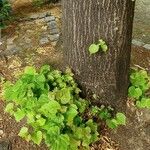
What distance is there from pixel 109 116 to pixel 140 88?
1.85 ft

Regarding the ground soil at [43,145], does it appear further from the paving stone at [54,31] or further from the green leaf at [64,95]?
the green leaf at [64,95]

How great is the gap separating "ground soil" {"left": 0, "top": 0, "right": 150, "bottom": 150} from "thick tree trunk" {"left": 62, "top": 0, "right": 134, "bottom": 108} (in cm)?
31

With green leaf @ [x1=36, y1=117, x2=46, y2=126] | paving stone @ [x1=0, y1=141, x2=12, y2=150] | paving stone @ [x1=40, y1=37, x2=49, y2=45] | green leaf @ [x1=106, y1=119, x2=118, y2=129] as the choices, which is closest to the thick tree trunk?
green leaf @ [x1=106, y1=119, x2=118, y2=129]

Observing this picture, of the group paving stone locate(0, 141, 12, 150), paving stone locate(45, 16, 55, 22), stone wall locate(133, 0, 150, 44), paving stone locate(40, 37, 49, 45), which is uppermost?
paving stone locate(45, 16, 55, 22)

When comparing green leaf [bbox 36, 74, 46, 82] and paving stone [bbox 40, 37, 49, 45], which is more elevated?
green leaf [bbox 36, 74, 46, 82]

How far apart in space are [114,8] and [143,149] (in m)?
1.59

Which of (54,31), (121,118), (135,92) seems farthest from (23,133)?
(54,31)

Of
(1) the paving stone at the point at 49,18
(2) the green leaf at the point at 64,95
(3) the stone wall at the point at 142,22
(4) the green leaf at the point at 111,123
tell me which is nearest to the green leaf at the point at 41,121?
(2) the green leaf at the point at 64,95

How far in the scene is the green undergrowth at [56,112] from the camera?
11.7ft

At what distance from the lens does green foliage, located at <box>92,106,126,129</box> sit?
3.96 m

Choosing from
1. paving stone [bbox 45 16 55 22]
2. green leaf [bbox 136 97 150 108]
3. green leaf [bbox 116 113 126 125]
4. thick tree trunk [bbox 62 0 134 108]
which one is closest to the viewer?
thick tree trunk [bbox 62 0 134 108]

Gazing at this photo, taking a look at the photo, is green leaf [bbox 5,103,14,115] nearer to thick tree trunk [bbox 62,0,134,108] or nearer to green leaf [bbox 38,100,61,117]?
green leaf [bbox 38,100,61,117]

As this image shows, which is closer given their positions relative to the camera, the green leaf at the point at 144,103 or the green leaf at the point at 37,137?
the green leaf at the point at 37,137

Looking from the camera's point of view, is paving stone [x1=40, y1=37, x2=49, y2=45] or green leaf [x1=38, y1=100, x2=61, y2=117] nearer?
green leaf [x1=38, y1=100, x2=61, y2=117]
